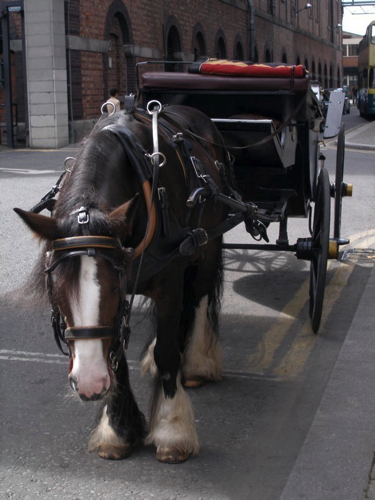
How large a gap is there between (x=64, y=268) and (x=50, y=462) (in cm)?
127

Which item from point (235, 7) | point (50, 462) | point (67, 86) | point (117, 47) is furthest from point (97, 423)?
point (235, 7)

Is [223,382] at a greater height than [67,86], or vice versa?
[67,86]

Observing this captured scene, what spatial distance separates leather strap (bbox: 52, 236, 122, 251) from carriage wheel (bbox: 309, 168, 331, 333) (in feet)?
8.38

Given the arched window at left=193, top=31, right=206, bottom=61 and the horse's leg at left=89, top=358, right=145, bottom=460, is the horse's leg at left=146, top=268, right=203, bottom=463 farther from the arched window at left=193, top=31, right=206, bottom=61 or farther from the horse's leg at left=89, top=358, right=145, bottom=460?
the arched window at left=193, top=31, right=206, bottom=61

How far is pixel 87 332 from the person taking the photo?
2.89 m

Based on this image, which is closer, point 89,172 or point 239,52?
point 89,172

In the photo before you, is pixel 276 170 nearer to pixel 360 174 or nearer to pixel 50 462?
pixel 50 462

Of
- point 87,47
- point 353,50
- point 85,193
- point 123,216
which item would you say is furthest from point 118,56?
point 353,50

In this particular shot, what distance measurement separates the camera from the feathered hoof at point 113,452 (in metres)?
3.73

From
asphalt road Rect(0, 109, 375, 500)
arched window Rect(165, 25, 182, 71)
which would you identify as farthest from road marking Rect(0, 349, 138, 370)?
arched window Rect(165, 25, 182, 71)

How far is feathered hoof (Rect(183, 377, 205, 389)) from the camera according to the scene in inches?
184

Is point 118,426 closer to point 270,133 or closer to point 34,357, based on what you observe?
point 34,357

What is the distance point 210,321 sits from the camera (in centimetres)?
495

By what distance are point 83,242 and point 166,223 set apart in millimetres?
819
